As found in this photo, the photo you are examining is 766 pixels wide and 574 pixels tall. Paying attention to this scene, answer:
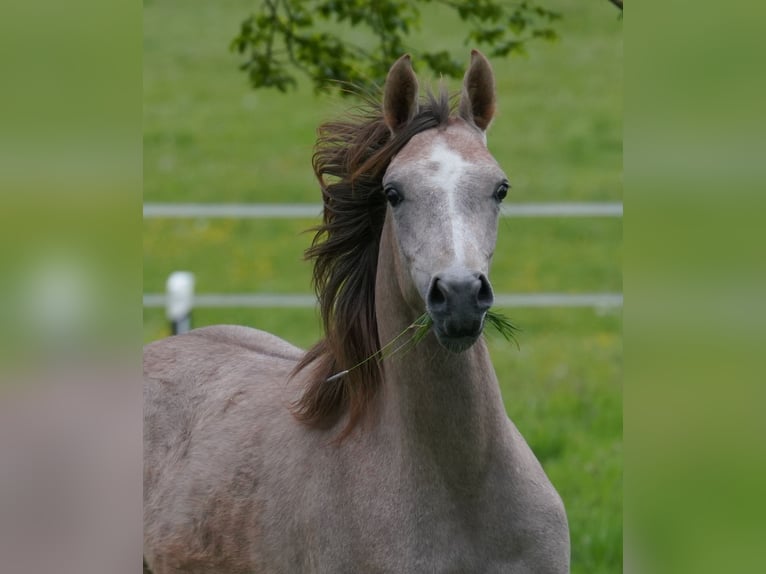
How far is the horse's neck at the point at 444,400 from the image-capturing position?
3.03m

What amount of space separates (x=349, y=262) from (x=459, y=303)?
1026 mm

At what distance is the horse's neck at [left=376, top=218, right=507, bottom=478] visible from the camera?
303cm

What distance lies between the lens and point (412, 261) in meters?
2.78

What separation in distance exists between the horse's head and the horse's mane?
113 mm

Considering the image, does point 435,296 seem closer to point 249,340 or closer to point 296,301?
point 249,340

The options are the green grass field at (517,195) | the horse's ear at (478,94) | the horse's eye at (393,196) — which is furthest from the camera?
the green grass field at (517,195)

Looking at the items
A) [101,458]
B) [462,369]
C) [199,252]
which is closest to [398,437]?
[462,369]

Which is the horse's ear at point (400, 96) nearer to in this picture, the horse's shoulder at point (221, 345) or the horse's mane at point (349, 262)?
the horse's mane at point (349, 262)

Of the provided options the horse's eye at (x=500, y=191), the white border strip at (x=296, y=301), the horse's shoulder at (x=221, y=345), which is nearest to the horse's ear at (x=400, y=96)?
the horse's eye at (x=500, y=191)

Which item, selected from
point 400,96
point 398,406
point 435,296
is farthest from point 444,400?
point 400,96

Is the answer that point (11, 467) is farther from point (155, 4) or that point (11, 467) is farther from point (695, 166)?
point (155, 4)

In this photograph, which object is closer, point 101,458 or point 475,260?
point 101,458

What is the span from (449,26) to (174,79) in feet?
12.1

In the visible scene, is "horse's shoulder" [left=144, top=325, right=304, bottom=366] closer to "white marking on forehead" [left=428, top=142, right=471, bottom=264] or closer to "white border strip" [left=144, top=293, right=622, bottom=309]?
"white marking on forehead" [left=428, top=142, right=471, bottom=264]
